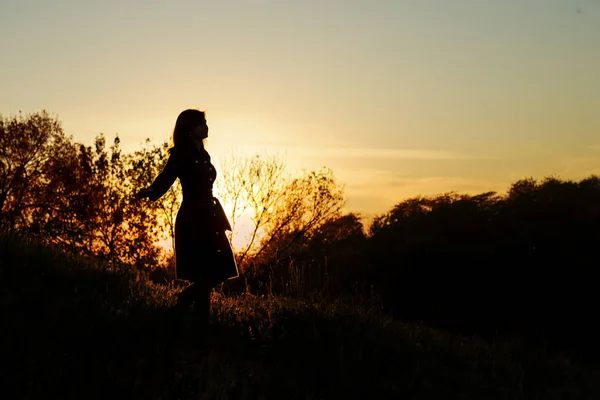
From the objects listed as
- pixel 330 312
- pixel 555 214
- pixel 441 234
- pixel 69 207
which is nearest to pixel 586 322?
pixel 555 214

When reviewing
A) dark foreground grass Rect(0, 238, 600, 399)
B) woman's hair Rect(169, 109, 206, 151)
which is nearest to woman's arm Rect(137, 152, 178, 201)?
woman's hair Rect(169, 109, 206, 151)

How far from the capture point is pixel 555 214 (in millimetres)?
22922

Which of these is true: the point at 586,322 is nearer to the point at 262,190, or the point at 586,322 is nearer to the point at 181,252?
the point at 181,252

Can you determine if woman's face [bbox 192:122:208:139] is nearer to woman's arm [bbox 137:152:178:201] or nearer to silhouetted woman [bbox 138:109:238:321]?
silhouetted woman [bbox 138:109:238:321]

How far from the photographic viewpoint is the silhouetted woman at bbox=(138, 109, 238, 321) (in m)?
7.82

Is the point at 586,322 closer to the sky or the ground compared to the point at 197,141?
closer to the ground

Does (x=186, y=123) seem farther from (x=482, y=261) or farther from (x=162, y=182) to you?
(x=482, y=261)

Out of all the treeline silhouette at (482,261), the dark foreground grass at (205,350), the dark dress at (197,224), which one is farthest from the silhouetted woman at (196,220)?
the treeline silhouette at (482,261)

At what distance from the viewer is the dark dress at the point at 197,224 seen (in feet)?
25.6

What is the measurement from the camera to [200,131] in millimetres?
7930

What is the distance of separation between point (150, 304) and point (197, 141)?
82.4 inches

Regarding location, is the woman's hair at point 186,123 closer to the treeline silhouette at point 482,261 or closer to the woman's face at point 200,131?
the woman's face at point 200,131

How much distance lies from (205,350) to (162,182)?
223 cm

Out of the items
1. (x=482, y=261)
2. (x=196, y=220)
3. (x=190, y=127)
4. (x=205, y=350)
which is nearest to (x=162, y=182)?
(x=196, y=220)
